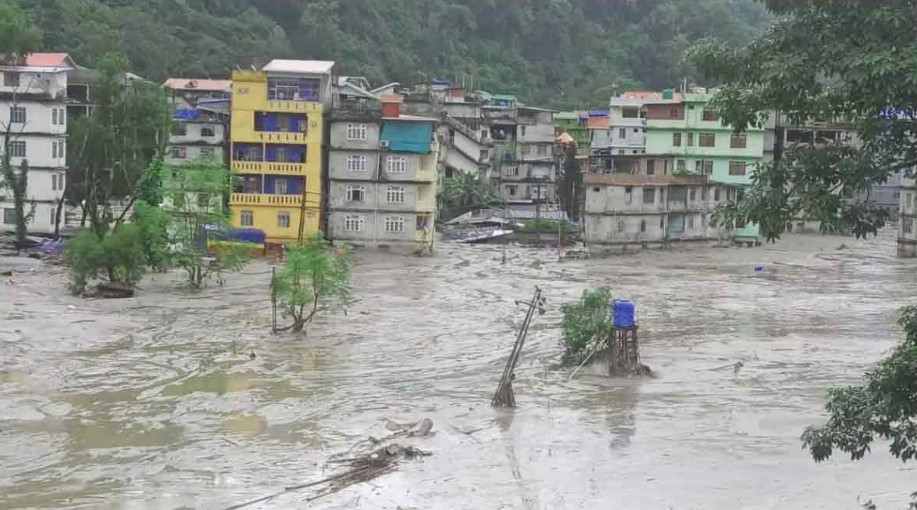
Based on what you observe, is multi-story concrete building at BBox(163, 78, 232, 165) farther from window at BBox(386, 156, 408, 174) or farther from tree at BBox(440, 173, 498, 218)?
tree at BBox(440, 173, 498, 218)

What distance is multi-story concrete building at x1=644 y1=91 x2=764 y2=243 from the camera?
186ft

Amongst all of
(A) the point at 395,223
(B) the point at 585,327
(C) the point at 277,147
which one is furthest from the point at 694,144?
(B) the point at 585,327

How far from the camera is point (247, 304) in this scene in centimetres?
3300

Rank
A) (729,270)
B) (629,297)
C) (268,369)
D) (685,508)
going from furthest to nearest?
(729,270)
(629,297)
(268,369)
(685,508)

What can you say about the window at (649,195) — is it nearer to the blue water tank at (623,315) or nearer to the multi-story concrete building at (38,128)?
the multi-story concrete building at (38,128)

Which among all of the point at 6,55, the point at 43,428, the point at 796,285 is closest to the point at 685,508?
the point at 43,428

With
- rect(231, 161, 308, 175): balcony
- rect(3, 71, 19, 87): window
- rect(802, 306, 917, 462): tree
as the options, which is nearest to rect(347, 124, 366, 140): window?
rect(231, 161, 308, 175): balcony

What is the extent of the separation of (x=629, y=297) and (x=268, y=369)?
15262mm

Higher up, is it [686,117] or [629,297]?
[686,117]

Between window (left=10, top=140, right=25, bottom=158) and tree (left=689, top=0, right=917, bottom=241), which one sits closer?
tree (left=689, top=0, right=917, bottom=241)

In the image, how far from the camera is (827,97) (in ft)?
23.6

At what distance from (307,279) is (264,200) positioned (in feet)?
64.4

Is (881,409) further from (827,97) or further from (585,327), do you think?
(585,327)

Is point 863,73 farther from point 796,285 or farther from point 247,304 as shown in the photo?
point 796,285
